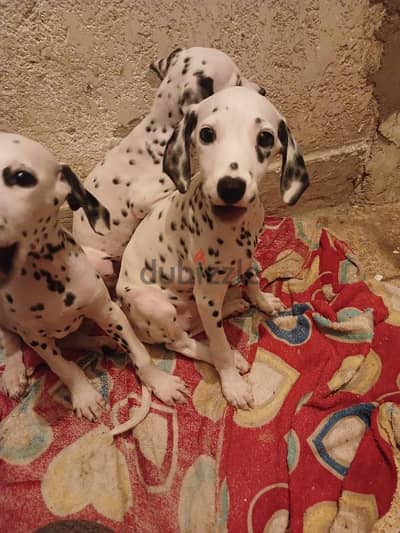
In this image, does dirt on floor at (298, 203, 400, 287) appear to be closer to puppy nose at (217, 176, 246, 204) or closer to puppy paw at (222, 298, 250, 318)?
puppy paw at (222, 298, 250, 318)

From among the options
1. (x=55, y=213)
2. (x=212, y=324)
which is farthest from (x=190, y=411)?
(x=55, y=213)

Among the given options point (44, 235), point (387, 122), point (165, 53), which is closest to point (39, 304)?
point (44, 235)

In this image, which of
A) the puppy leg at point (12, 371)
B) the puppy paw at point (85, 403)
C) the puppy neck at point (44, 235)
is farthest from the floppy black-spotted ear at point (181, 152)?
the puppy leg at point (12, 371)

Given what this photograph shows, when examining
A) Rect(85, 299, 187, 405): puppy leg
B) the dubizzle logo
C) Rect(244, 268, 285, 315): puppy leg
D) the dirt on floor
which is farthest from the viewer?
the dirt on floor

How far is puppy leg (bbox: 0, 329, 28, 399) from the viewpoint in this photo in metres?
2.13

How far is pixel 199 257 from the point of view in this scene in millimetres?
1796

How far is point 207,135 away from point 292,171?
0.34 meters

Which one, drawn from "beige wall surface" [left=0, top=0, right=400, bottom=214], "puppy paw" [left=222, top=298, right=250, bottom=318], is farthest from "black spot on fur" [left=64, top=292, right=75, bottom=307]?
"beige wall surface" [left=0, top=0, right=400, bottom=214]

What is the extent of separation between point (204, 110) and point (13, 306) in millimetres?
980

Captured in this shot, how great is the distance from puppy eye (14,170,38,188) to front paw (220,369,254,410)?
1226 mm

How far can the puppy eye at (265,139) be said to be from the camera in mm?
1499

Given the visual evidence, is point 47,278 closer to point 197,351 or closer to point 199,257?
point 199,257

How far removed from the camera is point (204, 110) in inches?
63.0

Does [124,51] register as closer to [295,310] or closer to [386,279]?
[295,310]
